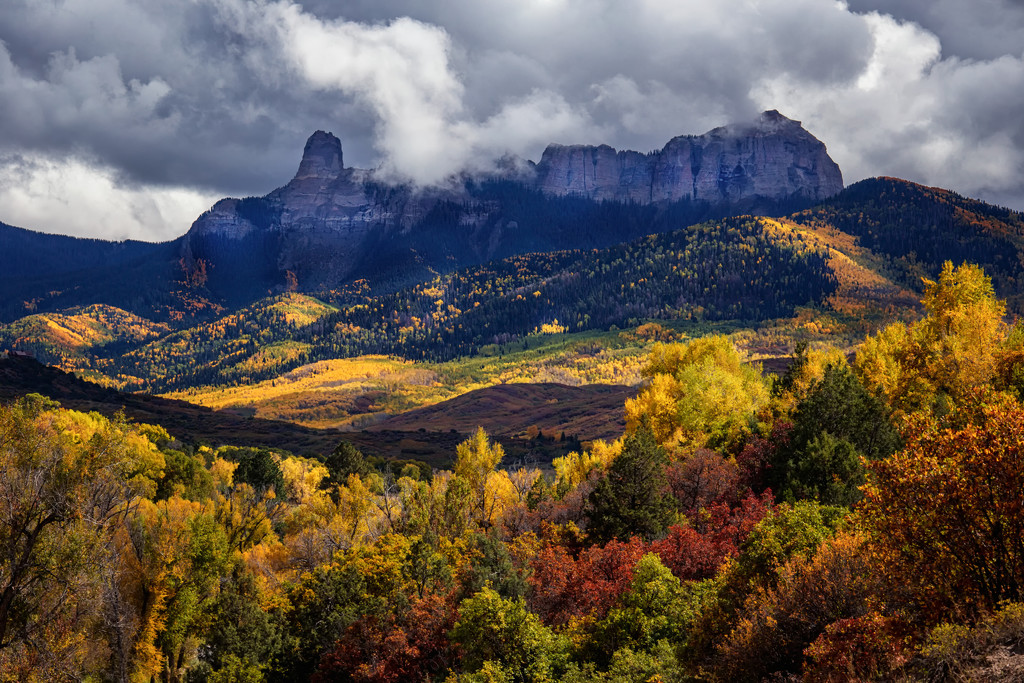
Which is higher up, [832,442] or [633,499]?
[832,442]

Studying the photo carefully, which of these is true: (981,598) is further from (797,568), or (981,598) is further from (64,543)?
(64,543)

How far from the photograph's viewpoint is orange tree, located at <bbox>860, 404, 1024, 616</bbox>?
20.7 m

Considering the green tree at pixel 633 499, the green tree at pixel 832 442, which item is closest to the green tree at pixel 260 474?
the green tree at pixel 633 499

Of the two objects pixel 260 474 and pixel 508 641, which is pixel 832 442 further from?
pixel 260 474

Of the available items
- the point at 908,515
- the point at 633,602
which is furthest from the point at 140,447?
the point at 908,515

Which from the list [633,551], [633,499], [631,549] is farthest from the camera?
[633,499]

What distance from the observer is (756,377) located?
99.8 meters

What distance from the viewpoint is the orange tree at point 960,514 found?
20734 millimetres

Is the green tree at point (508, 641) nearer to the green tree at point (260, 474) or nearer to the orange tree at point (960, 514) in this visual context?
the orange tree at point (960, 514)

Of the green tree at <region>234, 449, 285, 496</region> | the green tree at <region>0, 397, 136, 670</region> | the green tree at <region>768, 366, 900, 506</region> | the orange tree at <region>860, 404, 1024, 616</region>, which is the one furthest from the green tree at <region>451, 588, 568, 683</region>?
the green tree at <region>234, 449, 285, 496</region>

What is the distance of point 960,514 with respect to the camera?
21.4 m

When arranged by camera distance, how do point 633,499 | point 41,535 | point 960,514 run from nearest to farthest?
1. point 960,514
2. point 41,535
3. point 633,499

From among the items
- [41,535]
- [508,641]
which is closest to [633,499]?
[508,641]

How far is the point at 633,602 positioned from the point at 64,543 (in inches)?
1235
